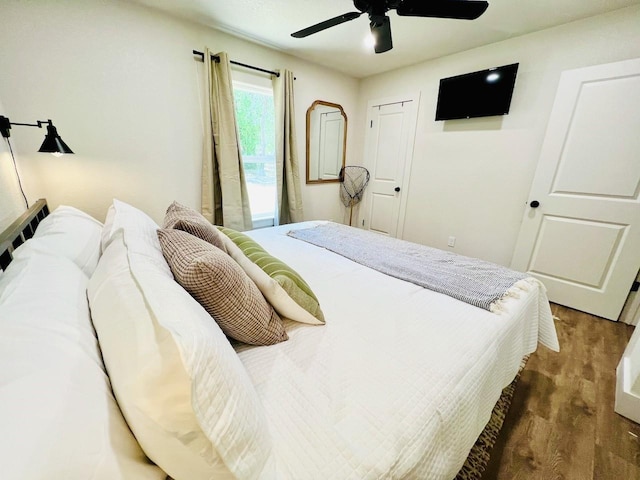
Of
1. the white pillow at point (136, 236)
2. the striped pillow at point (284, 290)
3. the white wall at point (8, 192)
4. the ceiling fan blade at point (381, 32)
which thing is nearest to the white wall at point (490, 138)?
the ceiling fan blade at point (381, 32)

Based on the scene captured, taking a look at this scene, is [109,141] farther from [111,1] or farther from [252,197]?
[252,197]

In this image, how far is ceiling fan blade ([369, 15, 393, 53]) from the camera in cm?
153

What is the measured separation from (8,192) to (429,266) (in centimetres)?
244


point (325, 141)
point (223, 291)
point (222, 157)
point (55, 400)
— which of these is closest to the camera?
point (55, 400)

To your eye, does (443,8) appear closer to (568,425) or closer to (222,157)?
(222,157)

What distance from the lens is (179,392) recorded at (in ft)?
1.32

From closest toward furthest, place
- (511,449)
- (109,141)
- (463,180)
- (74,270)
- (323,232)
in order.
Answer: (74,270) < (511,449) < (109,141) < (323,232) < (463,180)

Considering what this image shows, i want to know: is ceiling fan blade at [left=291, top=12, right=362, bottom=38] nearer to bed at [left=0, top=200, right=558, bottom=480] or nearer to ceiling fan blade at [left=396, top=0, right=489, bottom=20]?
ceiling fan blade at [left=396, top=0, right=489, bottom=20]

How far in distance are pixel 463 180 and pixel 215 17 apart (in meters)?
2.91

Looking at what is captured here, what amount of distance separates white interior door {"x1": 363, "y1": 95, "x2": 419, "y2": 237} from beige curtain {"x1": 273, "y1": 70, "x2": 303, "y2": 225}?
123cm

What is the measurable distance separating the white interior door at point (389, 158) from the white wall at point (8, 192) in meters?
3.49

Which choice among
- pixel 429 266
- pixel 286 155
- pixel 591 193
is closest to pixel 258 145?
pixel 286 155

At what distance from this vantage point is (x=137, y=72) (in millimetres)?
2092

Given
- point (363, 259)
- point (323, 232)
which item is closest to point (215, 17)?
point (323, 232)
